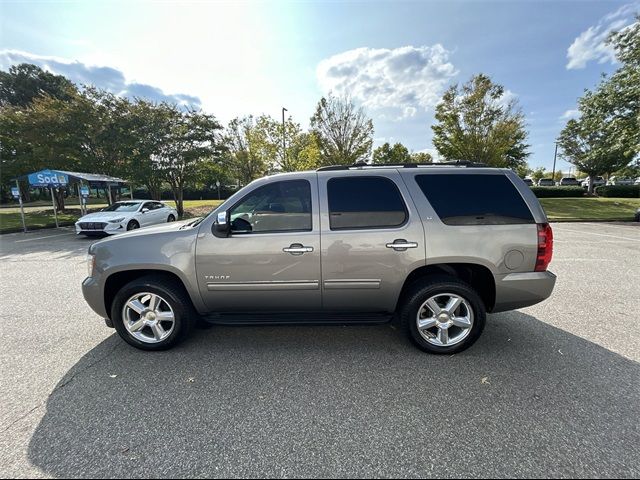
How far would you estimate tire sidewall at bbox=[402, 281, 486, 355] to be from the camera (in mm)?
3064

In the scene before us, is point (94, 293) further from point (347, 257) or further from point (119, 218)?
point (119, 218)

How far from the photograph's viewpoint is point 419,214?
3.08 m

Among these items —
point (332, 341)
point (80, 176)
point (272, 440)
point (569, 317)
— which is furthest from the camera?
point (80, 176)

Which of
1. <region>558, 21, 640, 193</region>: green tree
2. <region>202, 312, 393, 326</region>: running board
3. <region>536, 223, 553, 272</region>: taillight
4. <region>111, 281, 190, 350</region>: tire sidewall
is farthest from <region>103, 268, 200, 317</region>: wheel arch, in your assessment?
<region>558, 21, 640, 193</region>: green tree

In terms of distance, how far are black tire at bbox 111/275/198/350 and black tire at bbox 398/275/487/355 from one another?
228cm

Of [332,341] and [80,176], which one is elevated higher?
[80,176]

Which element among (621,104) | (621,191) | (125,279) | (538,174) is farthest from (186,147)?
(538,174)

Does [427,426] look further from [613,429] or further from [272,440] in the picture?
[613,429]

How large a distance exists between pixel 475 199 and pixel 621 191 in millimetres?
38629

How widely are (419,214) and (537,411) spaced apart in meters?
1.87

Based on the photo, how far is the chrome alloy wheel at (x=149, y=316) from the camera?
10.6ft

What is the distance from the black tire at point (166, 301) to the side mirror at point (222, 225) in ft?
2.57

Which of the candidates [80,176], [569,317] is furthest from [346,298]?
[80,176]

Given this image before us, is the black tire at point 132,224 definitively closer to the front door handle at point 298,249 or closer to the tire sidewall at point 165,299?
the tire sidewall at point 165,299
